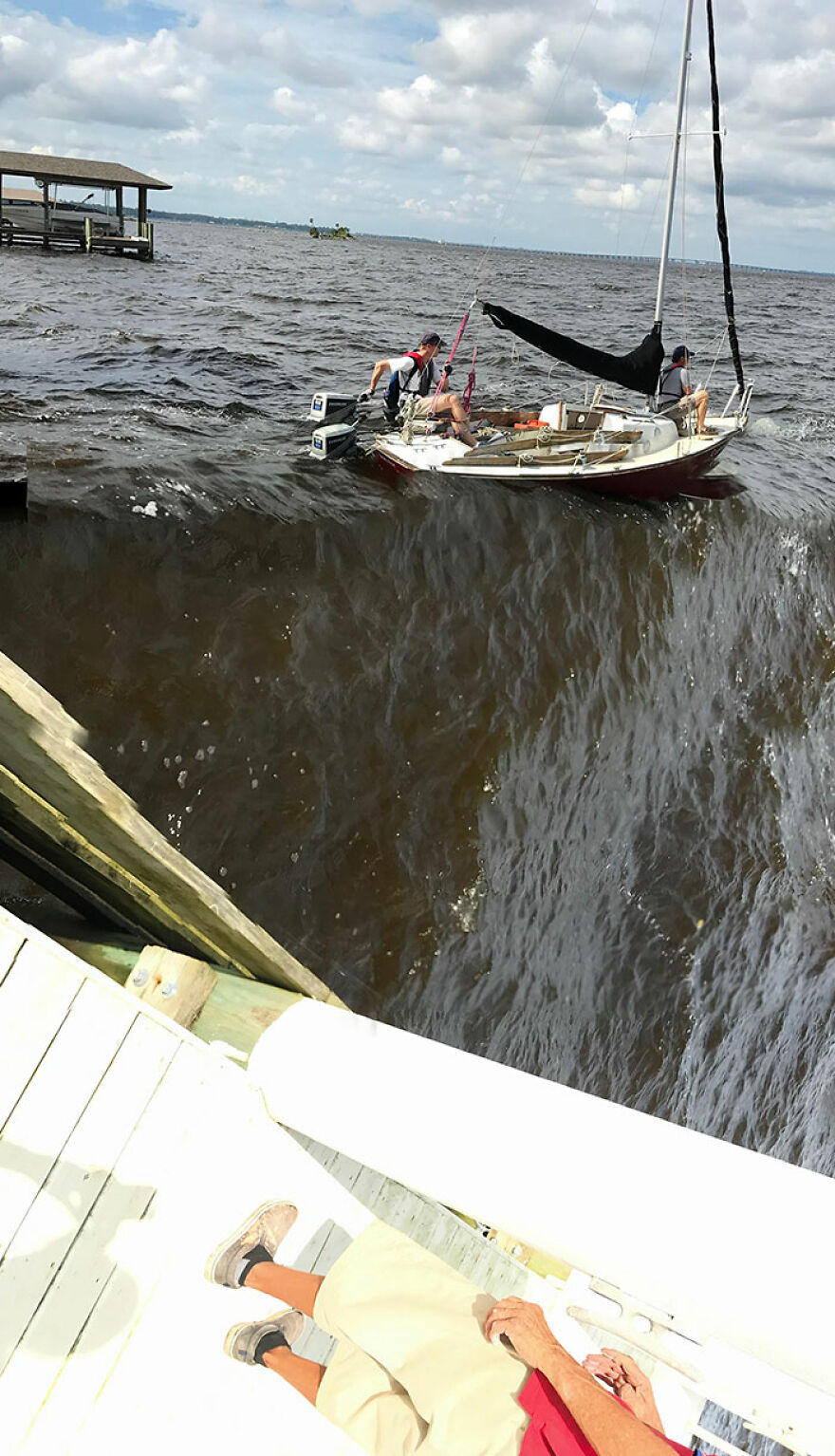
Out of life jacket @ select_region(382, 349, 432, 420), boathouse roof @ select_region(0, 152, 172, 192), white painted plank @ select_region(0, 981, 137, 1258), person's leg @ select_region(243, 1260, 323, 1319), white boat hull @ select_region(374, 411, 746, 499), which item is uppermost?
boathouse roof @ select_region(0, 152, 172, 192)

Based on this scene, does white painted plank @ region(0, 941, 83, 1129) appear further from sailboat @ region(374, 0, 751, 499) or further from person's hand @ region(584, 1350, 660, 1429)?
sailboat @ region(374, 0, 751, 499)

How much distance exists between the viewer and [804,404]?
74.8 feet

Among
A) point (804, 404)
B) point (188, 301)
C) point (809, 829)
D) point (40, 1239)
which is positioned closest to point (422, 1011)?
point (40, 1239)

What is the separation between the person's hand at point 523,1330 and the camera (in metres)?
3.05

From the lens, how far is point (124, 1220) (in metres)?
3.50

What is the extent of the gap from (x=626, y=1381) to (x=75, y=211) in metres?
51.0

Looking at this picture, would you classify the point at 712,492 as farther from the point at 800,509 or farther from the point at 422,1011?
the point at 422,1011

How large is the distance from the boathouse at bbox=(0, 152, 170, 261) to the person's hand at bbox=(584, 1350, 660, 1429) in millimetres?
43189

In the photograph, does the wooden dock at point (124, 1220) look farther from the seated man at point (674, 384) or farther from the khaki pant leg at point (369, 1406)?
the seated man at point (674, 384)

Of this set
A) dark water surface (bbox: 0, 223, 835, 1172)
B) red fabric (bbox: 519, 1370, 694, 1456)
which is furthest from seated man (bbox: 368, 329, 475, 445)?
red fabric (bbox: 519, 1370, 694, 1456)

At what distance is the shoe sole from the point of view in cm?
359

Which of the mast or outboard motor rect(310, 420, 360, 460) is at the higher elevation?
the mast

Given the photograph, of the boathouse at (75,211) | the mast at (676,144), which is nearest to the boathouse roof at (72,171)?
the boathouse at (75,211)

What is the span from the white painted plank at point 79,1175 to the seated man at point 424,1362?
58 cm
